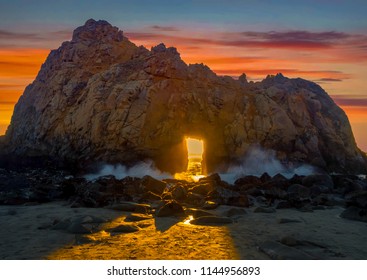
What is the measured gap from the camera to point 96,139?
47.2 metres

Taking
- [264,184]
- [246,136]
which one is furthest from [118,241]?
[246,136]

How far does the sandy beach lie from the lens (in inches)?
525

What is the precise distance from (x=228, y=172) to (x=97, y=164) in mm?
15310

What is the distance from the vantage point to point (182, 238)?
15453 mm

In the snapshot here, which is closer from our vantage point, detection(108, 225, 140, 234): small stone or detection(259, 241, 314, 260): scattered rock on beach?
detection(259, 241, 314, 260): scattered rock on beach

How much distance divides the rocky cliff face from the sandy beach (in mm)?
26637

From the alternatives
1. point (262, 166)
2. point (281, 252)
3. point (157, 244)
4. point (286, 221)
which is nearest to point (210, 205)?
point (286, 221)

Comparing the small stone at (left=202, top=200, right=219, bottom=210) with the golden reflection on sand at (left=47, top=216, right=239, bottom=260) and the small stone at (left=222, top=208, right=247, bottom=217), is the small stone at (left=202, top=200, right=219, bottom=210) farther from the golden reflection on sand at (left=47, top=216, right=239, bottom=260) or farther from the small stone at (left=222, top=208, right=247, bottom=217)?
the golden reflection on sand at (left=47, top=216, right=239, bottom=260)

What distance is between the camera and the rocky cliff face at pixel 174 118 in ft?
155

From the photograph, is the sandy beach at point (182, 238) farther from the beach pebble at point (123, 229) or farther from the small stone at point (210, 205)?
the small stone at point (210, 205)

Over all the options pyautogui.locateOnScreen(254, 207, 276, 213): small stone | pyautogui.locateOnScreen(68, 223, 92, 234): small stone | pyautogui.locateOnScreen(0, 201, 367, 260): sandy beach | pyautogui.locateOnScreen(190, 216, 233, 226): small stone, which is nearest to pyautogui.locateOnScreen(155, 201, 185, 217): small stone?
pyautogui.locateOnScreen(0, 201, 367, 260): sandy beach

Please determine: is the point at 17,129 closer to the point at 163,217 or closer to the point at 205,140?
the point at 205,140

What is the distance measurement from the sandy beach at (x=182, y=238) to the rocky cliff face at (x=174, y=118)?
2664 cm

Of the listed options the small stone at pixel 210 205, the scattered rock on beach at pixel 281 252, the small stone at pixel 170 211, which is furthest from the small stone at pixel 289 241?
the small stone at pixel 210 205
